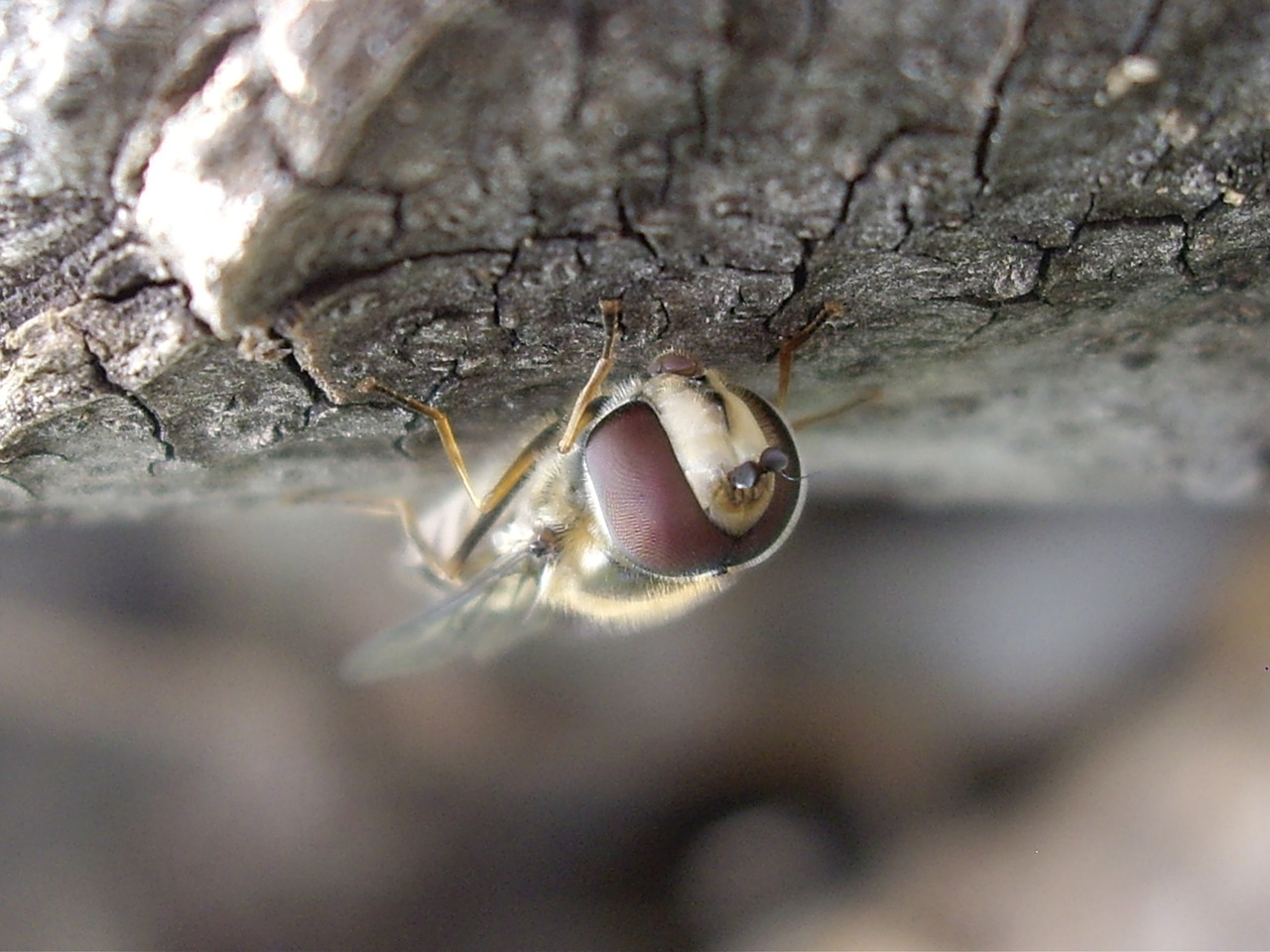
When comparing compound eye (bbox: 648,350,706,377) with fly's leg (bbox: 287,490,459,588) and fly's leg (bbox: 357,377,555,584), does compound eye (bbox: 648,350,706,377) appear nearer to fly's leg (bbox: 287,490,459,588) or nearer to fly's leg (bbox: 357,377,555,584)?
fly's leg (bbox: 357,377,555,584)

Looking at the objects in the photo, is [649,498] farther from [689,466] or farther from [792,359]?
[792,359]

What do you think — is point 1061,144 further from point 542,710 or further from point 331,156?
point 542,710

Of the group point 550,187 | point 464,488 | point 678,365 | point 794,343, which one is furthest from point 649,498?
point 464,488

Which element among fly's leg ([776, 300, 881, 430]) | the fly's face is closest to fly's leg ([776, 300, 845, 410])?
fly's leg ([776, 300, 881, 430])

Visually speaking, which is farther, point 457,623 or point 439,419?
point 457,623

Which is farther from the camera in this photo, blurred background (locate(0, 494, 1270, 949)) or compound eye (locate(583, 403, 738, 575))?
blurred background (locate(0, 494, 1270, 949))

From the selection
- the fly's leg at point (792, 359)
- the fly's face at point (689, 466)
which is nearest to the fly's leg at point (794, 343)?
the fly's leg at point (792, 359)

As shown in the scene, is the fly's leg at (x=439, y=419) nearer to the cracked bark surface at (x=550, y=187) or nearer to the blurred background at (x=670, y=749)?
the cracked bark surface at (x=550, y=187)
